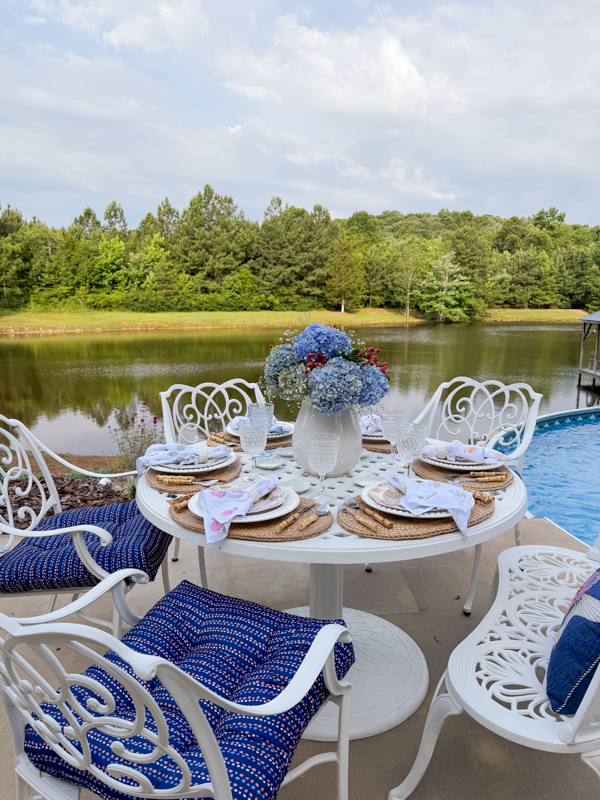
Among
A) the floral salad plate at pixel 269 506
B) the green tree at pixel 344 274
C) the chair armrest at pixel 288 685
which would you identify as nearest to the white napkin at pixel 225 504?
the floral salad plate at pixel 269 506

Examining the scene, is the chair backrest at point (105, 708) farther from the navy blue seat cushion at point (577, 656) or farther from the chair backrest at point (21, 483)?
the chair backrest at point (21, 483)

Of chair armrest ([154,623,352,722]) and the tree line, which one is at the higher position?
the tree line

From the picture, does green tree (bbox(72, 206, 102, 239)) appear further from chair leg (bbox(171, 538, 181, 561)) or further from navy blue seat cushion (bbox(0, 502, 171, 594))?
navy blue seat cushion (bbox(0, 502, 171, 594))

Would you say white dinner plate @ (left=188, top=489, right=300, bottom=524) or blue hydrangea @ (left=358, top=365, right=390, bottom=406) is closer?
white dinner plate @ (left=188, top=489, right=300, bottom=524)

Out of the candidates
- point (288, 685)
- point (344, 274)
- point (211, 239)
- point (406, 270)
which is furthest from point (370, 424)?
point (406, 270)

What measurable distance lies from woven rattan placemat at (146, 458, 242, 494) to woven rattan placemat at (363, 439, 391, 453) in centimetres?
58

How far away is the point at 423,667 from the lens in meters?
1.78

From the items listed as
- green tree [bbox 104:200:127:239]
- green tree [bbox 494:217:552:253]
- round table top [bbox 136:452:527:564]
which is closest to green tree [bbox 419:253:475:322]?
green tree [bbox 494:217:552:253]

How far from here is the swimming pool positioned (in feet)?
14.7

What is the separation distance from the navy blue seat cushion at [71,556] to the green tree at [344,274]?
2727 cm

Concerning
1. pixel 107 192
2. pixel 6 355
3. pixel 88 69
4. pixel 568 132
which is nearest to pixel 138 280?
pixel 88 69

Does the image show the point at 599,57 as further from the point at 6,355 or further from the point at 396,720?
the point at 396,720

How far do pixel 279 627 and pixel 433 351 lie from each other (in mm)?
17398

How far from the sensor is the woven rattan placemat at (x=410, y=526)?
1276mm
